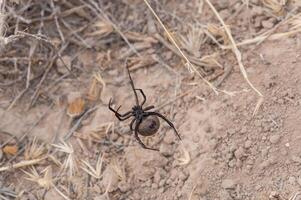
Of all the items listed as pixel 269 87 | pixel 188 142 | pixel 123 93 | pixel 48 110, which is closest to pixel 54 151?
pixel 48 110

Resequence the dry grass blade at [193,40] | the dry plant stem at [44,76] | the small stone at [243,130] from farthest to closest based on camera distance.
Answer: the dry plant stem at [44,76] → the dry grass blade at [193,40] → the small stone at [243,130]

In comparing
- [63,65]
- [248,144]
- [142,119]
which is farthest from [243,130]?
[63,65]

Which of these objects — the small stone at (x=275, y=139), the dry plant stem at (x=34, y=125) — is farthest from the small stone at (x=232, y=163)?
the dry plant stem at (x=34, y=125)

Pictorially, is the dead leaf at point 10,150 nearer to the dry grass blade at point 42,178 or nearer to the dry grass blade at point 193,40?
the dry grass blade at point 42,178

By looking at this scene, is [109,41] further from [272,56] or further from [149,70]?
[272,56]

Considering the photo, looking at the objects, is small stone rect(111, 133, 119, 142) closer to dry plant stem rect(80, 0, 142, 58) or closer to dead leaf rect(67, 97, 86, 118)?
dead leaf rect(67, 97, 86, 118)

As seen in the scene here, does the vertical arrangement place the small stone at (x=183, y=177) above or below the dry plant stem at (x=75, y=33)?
below

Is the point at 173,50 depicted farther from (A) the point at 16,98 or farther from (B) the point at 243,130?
(A) the point at 16,98
